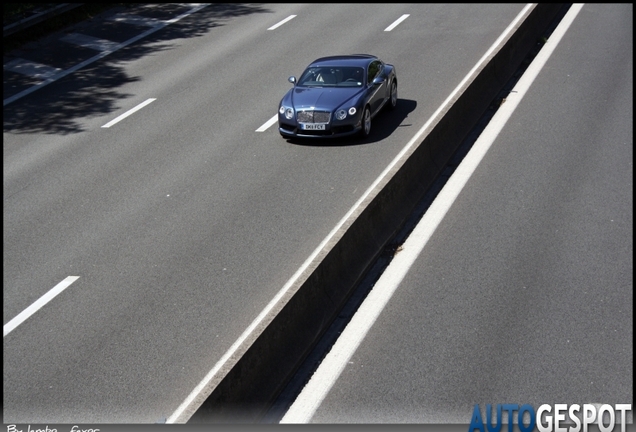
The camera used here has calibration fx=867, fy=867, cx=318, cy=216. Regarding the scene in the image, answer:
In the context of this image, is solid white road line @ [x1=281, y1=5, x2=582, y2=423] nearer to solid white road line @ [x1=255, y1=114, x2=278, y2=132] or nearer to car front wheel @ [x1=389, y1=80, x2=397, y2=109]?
car front wheel @ [x1=389, y1=80, x2=397, y2=109]

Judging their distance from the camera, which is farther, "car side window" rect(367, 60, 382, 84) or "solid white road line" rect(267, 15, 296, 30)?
"solid white road line" rect(267, 15, 296, 30)

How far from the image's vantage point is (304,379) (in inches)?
353

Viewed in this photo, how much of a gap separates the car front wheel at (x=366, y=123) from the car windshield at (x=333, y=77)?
0.80 meters

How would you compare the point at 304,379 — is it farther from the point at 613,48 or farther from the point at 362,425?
the point at 613,48

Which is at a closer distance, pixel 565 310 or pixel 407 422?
pixel 407 422

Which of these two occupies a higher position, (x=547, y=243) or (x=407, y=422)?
(x=407, y=422)

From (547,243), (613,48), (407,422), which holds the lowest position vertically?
(613,48)

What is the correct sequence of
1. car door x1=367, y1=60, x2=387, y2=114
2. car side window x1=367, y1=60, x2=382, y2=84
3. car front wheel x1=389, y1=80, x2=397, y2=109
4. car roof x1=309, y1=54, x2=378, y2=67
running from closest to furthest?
car door x1=367, y1=60, x2=387, y2=114, car side window x1=367, y1=60, x2=382, y2=84, car roof x1=309, y1=54, x2=378, y2=67, car front wheel x1=389, y1=80, x2=397, y2=109

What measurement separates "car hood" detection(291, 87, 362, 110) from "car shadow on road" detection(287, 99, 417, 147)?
722 mm

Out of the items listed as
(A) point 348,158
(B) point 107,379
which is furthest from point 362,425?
(A) point 348,158

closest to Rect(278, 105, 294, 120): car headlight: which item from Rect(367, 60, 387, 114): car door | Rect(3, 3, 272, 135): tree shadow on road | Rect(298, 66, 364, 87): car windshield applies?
Rect(298, 66, 364, 87): car windshield

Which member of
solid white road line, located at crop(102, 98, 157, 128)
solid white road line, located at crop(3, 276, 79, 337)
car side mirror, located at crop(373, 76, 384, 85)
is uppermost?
solid white road line, located at crop(3, 276, 79, 337)

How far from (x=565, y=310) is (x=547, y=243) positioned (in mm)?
2012

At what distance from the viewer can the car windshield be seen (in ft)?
59.7
